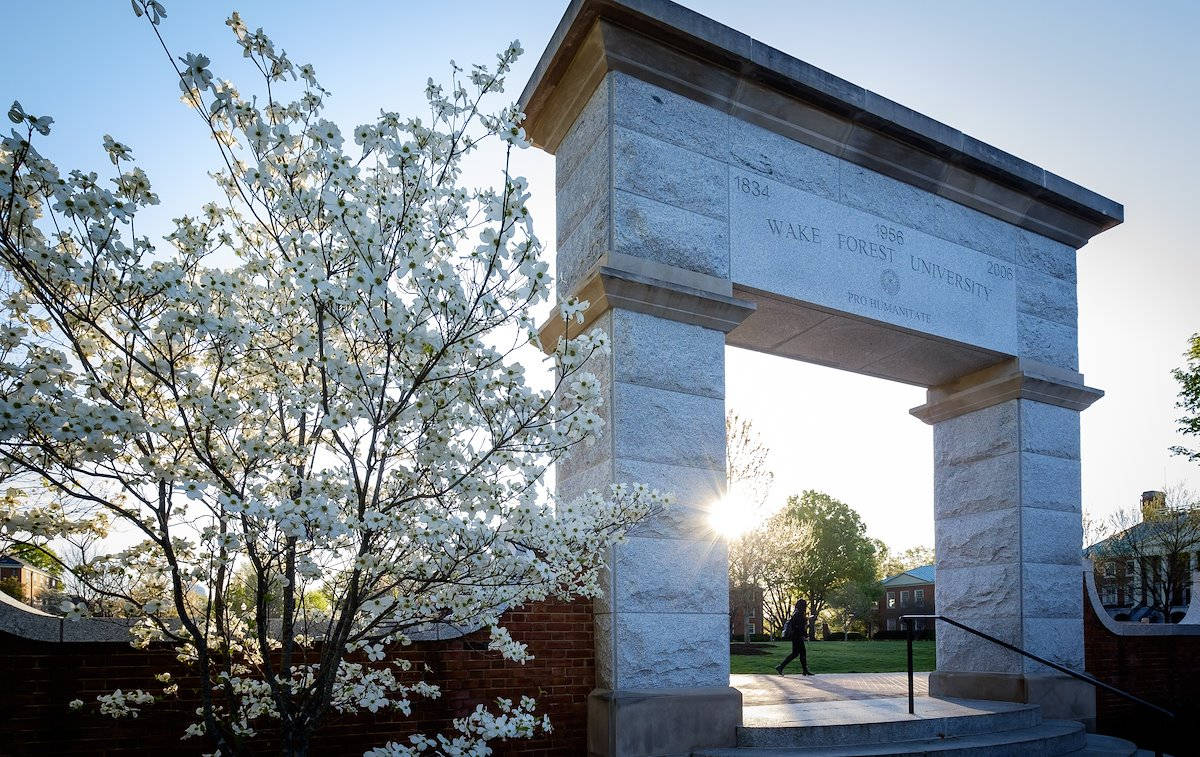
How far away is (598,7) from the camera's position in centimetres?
582

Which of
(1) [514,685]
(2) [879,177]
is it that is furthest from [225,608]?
(2) [879,177]

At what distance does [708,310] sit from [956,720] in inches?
151

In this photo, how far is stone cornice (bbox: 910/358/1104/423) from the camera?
8.24 meters

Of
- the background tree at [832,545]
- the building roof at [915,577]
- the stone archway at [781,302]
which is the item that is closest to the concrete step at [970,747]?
the stone archway at [781,302]

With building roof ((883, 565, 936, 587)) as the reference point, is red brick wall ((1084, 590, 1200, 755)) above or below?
above

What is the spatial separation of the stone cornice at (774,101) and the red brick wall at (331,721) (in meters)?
4.15

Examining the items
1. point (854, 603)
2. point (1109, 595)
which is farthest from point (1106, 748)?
point (1109, 595)

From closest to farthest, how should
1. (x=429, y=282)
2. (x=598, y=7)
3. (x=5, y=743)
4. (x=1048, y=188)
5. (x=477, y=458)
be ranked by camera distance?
(x=429, y=282) → (x=477, y=458) → (x=5, y=743) → (x=598, y=7) → (x=1048, y=188)

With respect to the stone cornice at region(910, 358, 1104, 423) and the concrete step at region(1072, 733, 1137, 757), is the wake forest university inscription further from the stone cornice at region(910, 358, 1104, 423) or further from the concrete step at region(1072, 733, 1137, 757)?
the concrete step at region(1072, 733, 1137, 757)

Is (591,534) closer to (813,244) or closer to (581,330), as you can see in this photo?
(581,330)

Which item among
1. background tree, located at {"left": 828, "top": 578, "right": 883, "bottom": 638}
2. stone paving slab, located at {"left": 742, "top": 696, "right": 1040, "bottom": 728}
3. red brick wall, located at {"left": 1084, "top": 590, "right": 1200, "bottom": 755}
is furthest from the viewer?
background tree, located at {"left": 828, "top": 578, "right": 883, "bottom": 638}

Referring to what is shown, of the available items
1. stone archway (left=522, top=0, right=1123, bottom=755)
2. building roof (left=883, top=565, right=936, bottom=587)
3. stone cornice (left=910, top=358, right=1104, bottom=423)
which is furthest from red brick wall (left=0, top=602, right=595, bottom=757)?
building roof (left=883, top=565, right=936, bottom=587)

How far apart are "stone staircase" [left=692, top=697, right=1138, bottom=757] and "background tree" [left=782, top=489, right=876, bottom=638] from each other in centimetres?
3861

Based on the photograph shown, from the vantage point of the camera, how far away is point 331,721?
15.5ft
